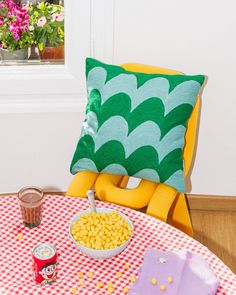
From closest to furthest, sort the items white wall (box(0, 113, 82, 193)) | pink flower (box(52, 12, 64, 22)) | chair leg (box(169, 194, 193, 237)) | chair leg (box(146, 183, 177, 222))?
chair leg (box(146, 183, 177, 222)), chair leg (box(169, 194, 193, 237)), pink flower (box(52, 12, 64, 22)), white wall (box(0, 113, 82, 193))

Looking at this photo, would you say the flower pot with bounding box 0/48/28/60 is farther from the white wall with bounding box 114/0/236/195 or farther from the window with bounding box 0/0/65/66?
the white wall with bounding box 114/0/236/195

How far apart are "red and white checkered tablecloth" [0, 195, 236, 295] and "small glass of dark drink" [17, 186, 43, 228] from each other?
0.03m

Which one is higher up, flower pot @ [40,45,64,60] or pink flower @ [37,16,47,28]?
pink flower @ [37,16,47,28]

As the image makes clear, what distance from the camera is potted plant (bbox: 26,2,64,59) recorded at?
2959 mm

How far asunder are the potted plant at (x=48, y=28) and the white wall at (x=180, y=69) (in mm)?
323

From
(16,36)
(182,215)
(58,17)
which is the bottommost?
(182,215)

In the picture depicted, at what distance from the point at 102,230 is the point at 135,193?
Result: 0.72m

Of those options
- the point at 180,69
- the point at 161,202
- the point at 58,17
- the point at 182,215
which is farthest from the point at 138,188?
the point at 58,17

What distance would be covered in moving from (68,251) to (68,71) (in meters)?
1.28

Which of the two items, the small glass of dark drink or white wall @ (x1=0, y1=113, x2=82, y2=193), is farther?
white wall @ (x1=0, y1=113, x2=82, y2=193)

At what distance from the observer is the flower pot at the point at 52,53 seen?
9.88ft

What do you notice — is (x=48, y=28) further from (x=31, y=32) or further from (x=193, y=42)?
(x=193, y=42)

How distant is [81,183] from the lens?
2.52 meters

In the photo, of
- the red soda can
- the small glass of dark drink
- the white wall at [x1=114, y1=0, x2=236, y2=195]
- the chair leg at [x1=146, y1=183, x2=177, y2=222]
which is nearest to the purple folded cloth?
the red soda can
